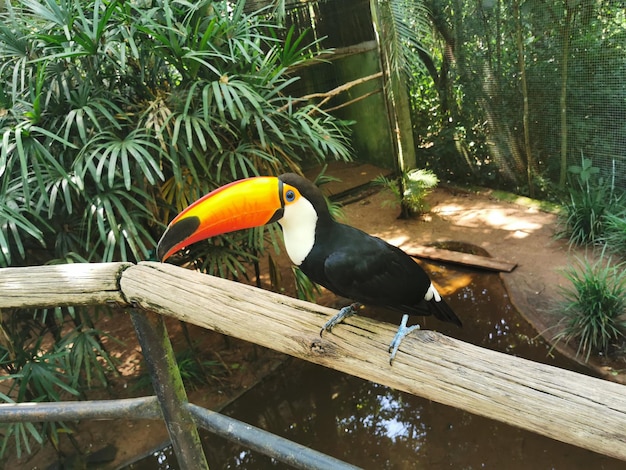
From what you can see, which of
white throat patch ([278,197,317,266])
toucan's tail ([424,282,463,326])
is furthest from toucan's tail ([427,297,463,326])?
white throat patch ([278,197,317,266])

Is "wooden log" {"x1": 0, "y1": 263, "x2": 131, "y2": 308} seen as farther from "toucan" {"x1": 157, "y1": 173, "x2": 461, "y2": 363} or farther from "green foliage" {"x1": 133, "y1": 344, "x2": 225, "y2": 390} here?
"green foliage" {"x1": 133, "y1": 344, "x2": 225, "y2": 390}

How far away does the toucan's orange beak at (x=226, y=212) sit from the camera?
1.27 meters

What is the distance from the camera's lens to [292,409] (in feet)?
9.33

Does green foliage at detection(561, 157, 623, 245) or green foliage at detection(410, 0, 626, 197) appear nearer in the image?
green foliage at detection(561, 157, 623, 245)

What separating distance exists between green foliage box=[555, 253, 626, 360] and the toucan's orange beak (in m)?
2.23

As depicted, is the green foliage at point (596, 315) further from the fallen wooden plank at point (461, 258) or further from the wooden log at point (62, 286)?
the wooden log at point (62, 286)

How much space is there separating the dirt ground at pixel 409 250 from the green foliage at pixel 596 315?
108mm

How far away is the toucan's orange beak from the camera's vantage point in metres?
1.27

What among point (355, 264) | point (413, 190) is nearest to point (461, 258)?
point (413, 190)

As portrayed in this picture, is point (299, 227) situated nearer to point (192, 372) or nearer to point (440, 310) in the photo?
point (440, 310)

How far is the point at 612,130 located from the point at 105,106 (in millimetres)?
3953

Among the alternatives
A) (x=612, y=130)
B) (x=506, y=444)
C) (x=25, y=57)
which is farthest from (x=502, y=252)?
(x=25, y=57)

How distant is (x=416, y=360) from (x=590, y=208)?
3.48 m

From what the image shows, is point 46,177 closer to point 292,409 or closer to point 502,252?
point 292,409
